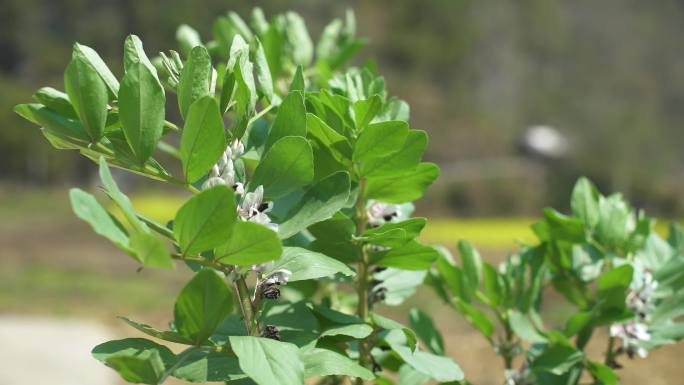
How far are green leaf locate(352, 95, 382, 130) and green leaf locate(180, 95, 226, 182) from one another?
0.15 meters

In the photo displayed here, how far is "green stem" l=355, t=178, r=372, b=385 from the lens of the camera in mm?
683

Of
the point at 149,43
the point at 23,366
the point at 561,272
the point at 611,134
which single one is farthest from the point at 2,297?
the point at 611,134

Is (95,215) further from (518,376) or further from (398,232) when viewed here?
(518,376)

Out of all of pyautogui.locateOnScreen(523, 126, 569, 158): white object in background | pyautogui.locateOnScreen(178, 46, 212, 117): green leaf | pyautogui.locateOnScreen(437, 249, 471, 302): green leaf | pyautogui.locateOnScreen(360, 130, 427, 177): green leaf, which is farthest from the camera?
pyautogui.locateOnScreen(523, 126, 569, 158): white object in background

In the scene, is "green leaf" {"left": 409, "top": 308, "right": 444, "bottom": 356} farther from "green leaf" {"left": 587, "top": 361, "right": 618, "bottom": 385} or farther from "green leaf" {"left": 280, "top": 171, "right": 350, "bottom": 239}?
"green leaf" {"left": 280, "top": 171, "right": 350, "bottom": 239}

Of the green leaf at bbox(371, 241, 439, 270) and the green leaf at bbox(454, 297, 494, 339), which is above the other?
the green leaf at bbox(371, 241, 439, 270)

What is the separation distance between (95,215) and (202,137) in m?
0.10

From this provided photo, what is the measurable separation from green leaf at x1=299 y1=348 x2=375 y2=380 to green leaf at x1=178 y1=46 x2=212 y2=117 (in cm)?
19

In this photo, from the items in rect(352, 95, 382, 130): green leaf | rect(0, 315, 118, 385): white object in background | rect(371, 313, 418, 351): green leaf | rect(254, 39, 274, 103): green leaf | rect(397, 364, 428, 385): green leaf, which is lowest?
rect(0, 315, 118, 385): white object in background

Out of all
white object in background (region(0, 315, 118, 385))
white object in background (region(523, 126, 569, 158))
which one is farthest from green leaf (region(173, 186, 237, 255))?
white object in background (region(523, 126, 569, 158))

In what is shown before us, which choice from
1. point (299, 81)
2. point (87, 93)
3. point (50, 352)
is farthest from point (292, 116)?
point (50, 352)

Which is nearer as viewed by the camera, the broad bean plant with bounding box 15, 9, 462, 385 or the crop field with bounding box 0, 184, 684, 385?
the broad bean plant with bounding box 15, 9, 462, 385

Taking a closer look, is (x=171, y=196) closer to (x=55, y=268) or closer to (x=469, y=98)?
(x=55, y=268)

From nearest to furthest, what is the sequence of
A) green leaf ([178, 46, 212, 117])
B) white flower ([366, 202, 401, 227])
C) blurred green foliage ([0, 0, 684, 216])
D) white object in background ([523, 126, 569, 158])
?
1. green leaf ([178, 46, 212, 117])
2. white flower ([366, 202, 401, 227])
3. blurred green foliage ([0, 0, 684, 216])
4. white object in background ([523, 126, 569, 158])
